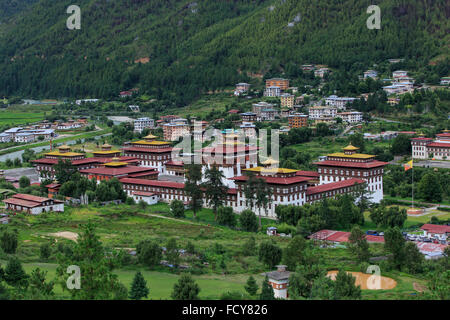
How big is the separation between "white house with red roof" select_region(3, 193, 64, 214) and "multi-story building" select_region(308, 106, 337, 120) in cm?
4579

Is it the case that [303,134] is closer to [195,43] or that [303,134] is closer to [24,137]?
[24,137]

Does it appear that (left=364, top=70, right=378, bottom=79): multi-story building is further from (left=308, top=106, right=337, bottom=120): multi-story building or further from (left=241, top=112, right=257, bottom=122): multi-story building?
(left=241, top=112, right=257, bottom=122): multi-story building

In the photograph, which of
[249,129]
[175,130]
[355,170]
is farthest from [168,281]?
[175,130]

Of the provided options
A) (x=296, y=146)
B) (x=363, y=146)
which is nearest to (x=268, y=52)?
(x=296, y=146)

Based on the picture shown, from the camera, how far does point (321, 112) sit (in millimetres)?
91000

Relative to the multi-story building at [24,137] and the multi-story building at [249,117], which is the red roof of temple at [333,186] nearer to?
the multi-story building at [249,117]

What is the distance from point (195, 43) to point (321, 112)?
217ft

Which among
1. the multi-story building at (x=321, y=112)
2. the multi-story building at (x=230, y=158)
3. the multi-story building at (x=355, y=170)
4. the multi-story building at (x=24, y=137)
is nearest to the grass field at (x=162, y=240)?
the multi-story building at (x=230, y=158)

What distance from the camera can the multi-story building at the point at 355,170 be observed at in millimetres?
57934

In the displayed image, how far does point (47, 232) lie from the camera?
148 feet

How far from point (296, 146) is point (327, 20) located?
60.2m

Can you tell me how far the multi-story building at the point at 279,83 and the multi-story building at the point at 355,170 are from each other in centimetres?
5066

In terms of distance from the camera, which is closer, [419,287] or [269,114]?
[419,287]
